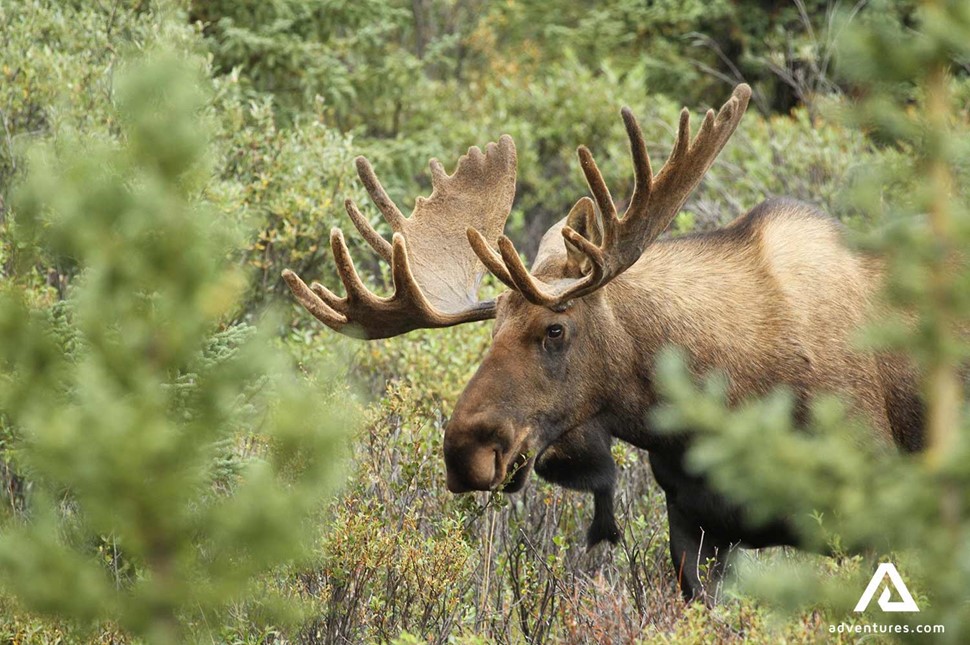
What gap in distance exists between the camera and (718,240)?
198 inches

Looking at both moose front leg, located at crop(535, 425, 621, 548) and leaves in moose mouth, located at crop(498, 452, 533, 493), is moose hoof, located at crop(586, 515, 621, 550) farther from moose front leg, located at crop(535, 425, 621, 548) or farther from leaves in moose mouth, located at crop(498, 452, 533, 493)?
leaves in moose mouth, located at crop(498, 452, 533, 493)

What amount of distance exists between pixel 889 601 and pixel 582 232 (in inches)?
87.4

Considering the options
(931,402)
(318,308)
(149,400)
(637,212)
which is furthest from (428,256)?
(931,402)

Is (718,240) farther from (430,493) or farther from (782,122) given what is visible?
(782,122)

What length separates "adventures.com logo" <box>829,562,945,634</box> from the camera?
2369 millimetres

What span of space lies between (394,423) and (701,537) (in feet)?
5.48

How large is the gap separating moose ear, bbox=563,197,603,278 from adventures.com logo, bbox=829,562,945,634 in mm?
1815

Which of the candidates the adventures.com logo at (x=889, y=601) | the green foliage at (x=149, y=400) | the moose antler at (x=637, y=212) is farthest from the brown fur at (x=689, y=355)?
the green foliage at (x=149, y=400)

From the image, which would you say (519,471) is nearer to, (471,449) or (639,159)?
(471,449)

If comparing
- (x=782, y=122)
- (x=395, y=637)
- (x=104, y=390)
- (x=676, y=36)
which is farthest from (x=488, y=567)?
(x=676, y=36)

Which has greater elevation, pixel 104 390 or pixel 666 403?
pixel 104 390

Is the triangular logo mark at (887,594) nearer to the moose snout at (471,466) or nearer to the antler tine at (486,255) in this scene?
the moose snout at (471,466)

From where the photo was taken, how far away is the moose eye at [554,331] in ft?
14.9

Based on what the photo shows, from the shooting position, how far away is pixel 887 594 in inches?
109
